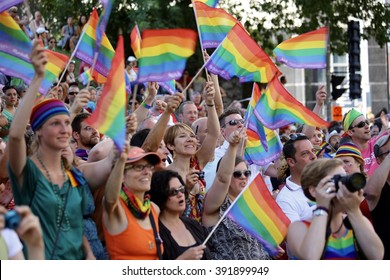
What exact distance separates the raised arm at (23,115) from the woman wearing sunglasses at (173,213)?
1.34 meters

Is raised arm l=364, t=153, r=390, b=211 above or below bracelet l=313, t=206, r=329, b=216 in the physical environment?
below

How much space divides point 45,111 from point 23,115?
1.42 feet

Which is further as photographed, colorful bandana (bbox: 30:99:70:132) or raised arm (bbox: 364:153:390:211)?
raised arm (bbox: 364:153:390:211)

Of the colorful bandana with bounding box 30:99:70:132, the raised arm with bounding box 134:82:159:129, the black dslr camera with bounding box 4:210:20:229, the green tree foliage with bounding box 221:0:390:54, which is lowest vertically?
the green tree foliage with bounding box 221:0:390:54

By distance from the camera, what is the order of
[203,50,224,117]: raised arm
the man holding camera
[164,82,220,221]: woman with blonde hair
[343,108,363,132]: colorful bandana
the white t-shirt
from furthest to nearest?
[343,108,363,132]: colorful bandana → [203,50,224,117]: raised arm → [164,82,220,221]: woman with blonde hair → the white t-shirt → the man holding camera

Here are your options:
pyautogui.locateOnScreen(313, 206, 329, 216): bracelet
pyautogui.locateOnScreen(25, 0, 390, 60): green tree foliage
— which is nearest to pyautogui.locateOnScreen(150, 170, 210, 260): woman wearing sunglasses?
pyautogui.locateOnScreen(313, 206, 329, 216): bracelet

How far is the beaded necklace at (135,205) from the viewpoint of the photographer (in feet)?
21.9

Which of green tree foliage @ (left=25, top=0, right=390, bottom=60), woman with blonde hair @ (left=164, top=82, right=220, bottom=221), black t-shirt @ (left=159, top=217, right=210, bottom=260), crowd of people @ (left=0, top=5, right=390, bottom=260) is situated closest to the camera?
crowd of people @ (left=0, top=5, right=390, bottom=260)

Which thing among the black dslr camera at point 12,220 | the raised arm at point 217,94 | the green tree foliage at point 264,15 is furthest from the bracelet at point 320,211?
the green tree foliage at point 264,15

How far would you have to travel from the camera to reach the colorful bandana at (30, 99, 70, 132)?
6.48m

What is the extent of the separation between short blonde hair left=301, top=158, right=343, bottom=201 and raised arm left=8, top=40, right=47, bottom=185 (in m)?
1.79

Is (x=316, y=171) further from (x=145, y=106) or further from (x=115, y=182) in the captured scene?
(x=145, y=106)

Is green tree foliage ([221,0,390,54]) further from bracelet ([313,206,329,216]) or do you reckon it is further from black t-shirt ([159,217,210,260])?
bracelet ([313,206,329,216])

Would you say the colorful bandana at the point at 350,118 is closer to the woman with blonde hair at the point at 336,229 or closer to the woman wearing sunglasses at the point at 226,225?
the woman wearing sunglasses at the point at 226,225
